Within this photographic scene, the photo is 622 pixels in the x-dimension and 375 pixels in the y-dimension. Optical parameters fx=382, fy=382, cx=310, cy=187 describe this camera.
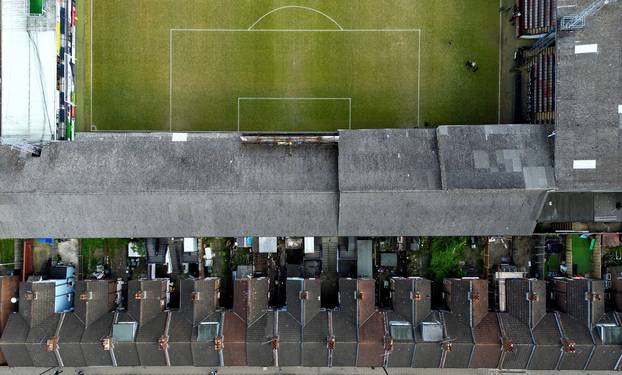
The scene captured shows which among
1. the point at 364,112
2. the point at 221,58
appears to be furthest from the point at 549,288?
the point at 221,58

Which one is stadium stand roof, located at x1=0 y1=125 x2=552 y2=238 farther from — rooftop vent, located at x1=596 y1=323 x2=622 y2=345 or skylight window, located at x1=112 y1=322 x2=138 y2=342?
rooftop vent, located at x1=596 y1=323 x2=622 y2=345

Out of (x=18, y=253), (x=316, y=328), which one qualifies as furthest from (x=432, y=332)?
(x=18, y=253)

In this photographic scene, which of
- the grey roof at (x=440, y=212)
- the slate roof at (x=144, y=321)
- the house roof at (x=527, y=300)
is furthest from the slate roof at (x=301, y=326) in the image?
the house roof at (x=527, y=300)

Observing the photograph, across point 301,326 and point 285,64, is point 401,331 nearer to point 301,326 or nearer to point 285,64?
point 301,326

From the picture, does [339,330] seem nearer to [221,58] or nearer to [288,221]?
[288,221]

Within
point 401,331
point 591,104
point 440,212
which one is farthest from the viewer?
point 401,331

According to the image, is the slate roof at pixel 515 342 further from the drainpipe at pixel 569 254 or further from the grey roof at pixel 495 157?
the grey roof at pixel 495 157
